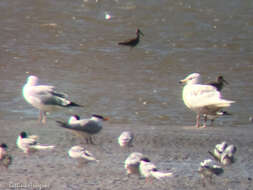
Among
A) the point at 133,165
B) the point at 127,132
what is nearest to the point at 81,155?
the point at 133,165

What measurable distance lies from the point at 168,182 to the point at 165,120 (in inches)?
197

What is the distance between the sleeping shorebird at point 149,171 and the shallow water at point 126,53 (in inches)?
180

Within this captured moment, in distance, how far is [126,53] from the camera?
758 inches

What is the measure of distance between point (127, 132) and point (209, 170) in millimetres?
2013

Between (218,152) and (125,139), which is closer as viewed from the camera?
(218,152)

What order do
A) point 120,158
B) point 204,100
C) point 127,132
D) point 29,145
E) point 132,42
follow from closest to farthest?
point 29,145 < point 120,158 < point 127,132 < point 204,100 < point 132,42

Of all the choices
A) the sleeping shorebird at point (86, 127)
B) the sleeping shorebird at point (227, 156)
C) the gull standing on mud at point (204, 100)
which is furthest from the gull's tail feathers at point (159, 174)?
the gull standing on mud at point (204, 100)

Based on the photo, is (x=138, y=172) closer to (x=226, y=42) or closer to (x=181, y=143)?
(x=181, y=143)

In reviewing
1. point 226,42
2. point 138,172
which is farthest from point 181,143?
point 226,42

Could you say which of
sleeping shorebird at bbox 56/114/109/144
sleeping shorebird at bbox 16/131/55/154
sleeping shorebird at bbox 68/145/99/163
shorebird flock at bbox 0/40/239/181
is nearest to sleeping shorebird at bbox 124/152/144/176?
shorebird flock at bbox 0/40/239/181

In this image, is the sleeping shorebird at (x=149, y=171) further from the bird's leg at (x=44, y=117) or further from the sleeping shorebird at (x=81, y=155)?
the bird's leg at (x=44, y=117)

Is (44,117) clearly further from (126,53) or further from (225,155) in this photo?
(126,53)

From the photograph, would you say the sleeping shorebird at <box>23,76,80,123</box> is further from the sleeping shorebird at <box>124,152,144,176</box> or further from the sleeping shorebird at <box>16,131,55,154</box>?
the sleeping shorebird at <box>124,152,144,176</box>

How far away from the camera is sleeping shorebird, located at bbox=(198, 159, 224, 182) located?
843 cm
